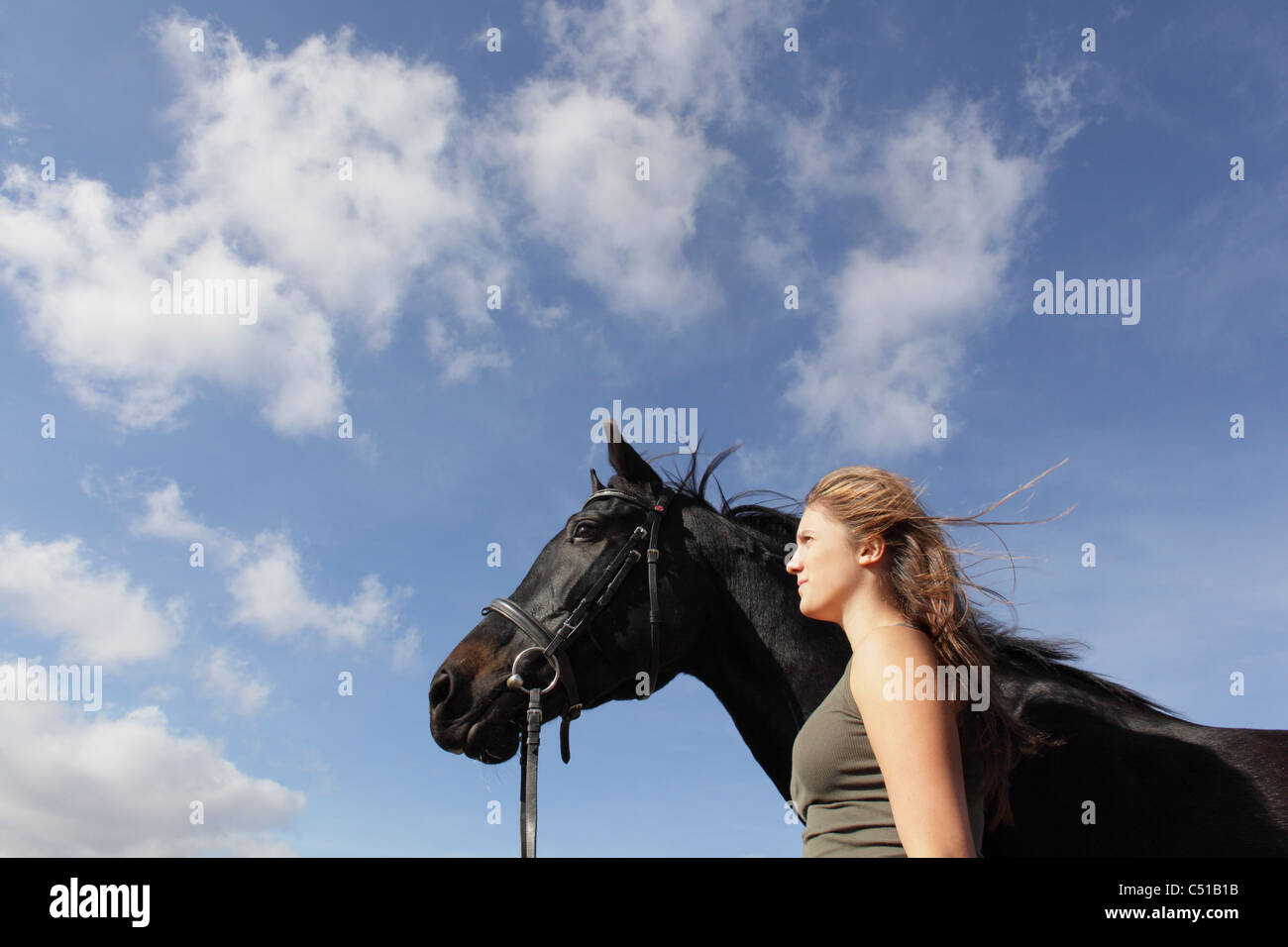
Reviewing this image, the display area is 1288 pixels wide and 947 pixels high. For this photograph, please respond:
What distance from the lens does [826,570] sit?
8.60 ft

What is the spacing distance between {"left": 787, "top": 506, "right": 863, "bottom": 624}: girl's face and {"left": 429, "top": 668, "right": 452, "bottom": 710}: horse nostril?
3032 mm

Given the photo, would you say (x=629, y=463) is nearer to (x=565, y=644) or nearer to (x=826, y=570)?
(x=565, y=644)

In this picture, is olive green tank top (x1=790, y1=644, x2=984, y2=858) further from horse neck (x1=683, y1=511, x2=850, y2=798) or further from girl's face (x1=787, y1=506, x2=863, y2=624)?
horse neck (x1=683, y1=511, x2=850, y2=798)

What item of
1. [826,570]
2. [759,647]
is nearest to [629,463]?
[759,647]

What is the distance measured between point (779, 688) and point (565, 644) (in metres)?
1.28

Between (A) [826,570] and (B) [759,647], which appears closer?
(A) [826,570]

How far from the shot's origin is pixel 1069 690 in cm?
441

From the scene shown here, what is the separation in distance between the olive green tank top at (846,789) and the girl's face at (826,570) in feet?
0.85

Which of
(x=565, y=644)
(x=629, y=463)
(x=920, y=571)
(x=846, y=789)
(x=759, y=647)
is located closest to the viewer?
(x=846, y=789)

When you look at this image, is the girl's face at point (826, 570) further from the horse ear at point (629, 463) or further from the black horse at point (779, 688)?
the horse ear at point (629, 463)

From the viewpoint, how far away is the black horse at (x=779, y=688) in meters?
3.99

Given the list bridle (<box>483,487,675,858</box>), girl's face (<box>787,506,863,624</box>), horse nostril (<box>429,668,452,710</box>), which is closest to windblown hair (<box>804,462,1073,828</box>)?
girl's face (<box>787,506,863,624</box>)

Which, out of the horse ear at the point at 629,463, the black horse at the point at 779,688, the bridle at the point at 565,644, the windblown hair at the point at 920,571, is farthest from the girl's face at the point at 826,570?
the horse ear at the point at 629,463
